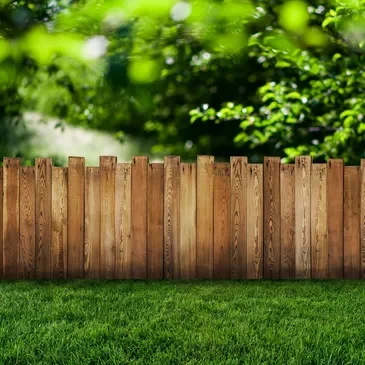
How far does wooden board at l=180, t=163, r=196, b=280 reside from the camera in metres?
5.65

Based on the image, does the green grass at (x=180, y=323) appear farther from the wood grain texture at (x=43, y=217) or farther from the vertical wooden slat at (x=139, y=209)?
the vertical wooden slat at (x=139, y=209)

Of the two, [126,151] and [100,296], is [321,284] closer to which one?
[100,296]

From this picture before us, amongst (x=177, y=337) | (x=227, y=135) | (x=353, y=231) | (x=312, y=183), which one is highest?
(x=227, y=135)

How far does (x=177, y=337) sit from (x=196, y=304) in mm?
882

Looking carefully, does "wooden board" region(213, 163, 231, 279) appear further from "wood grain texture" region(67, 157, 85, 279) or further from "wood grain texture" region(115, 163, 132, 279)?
"wood grain texture" region(67, 157, 85, 279)

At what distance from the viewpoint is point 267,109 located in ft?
28.0

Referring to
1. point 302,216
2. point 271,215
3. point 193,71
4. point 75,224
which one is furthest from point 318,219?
point 193,71

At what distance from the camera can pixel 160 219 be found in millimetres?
5629

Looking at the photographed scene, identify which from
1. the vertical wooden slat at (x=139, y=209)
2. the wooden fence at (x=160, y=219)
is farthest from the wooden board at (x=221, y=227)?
the vertical wooden slat at (x=139, y=209)

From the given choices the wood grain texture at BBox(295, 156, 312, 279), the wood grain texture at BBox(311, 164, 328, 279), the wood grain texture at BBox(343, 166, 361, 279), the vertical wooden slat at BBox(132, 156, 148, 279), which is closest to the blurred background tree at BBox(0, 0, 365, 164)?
the vertical wooden slat at BBox(132, 156, 148, 279)

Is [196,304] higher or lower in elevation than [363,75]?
lower

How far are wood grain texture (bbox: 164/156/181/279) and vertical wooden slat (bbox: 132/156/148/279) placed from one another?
0.20 meters

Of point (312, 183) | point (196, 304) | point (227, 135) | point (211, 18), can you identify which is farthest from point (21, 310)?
point (227, 135)

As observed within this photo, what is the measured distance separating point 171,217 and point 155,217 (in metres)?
0.15
